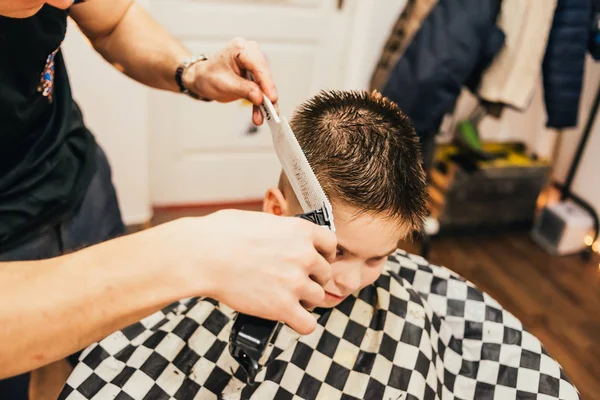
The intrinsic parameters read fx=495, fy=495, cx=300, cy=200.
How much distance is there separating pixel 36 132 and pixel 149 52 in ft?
1.12

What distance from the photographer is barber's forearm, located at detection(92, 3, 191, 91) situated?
116 centimetres

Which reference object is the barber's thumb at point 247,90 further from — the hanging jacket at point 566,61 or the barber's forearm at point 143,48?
the hanging jacket at point 566,61

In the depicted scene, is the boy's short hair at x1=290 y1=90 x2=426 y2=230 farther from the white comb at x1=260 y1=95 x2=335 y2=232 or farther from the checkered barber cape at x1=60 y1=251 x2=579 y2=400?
the checkered barber cape at x1=60 y1=251 x2=579 y2=400

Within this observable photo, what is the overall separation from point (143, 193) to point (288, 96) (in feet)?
2.99

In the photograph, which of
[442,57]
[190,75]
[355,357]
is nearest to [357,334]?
[355,357]

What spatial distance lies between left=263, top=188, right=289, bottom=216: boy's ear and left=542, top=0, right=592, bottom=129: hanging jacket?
1.61 meters

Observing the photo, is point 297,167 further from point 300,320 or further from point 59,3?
point 59,3

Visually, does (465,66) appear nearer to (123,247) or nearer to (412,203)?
(412,203)

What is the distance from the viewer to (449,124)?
2973mm

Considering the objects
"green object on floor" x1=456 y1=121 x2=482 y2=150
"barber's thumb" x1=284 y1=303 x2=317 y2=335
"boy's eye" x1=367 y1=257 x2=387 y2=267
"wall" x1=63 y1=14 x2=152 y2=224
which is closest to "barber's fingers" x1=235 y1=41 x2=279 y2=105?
"boy's eye" x1=367 y1=257 x2=387 y2=267

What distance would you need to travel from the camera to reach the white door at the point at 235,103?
92.5 inches

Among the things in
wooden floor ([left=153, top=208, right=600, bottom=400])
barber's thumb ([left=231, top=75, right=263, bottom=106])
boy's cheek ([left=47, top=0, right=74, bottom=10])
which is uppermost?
boy's cheek ([left=47, top=0, right=74, bottom=10])

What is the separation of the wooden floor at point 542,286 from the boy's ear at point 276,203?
57.1 inches

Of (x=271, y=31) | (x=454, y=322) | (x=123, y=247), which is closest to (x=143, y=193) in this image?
(x=271, y=31)
